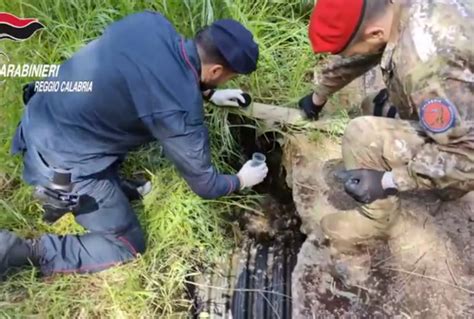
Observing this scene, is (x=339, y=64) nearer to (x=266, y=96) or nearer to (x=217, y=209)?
(x=266, y=96)

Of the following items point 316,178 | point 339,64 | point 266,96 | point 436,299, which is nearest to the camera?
point 436,299

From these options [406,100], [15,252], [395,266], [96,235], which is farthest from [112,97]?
[395,266]

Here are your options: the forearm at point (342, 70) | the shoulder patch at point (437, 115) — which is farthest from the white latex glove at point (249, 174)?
the shoulder patch at point (437, 115)

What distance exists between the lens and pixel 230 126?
304 cm

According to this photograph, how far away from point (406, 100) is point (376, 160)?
25cm

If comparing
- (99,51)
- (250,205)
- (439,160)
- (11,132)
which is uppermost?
(99,51)

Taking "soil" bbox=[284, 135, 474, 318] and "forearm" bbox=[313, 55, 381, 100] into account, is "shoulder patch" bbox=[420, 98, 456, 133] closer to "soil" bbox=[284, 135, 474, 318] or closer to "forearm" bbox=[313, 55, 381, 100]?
"forearm" bbox=[313, 55, 381, 100]

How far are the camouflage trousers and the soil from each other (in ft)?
0.35

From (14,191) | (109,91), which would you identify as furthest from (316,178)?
(14,191)

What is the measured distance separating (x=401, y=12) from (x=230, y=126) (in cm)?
106

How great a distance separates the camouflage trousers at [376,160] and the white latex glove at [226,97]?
0.63m

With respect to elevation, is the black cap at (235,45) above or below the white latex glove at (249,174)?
above

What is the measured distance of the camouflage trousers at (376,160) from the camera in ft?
7.72

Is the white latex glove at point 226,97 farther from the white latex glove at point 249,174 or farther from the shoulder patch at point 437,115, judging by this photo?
the shoulder patch at point 437,115
